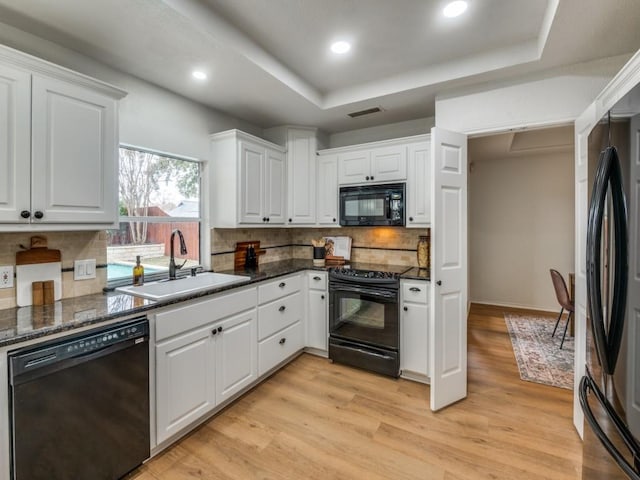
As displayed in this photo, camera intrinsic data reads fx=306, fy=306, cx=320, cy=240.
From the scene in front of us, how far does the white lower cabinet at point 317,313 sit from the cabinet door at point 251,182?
845 millimetres

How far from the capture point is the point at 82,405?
1.47 metres

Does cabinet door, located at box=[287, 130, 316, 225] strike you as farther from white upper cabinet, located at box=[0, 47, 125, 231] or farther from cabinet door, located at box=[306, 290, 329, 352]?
white upper cabinet, located at box=[0, 47, 125, 231]

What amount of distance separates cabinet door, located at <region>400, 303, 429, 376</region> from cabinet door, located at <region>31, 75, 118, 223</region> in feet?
7.80

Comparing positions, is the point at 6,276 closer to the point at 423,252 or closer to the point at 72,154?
the point at 72,154

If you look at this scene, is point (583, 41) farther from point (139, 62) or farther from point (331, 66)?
point (139, 62)

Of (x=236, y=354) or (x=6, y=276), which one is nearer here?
(x=6, y=276)

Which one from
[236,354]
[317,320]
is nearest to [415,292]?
[317,320]

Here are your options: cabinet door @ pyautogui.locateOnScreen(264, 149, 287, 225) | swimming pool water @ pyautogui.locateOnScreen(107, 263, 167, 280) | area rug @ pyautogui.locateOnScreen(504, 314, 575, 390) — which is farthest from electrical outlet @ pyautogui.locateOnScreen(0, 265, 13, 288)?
area rug @ pyautogui.locateOnScreen(504, 314, 575, 390)

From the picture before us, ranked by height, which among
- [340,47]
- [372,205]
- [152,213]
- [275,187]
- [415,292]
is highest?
[340,47]

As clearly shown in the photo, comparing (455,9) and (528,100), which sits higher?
(455,9)

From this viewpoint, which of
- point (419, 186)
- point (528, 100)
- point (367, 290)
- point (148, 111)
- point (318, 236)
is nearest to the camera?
point (528, 100)

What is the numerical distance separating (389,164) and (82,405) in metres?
2.89

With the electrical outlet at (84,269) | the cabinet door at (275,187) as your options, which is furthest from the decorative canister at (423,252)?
the electrical outlet at (84,269)

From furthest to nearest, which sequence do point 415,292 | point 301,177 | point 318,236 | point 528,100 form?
point 318,236
point 301,177
point 415,292
point 528,100
